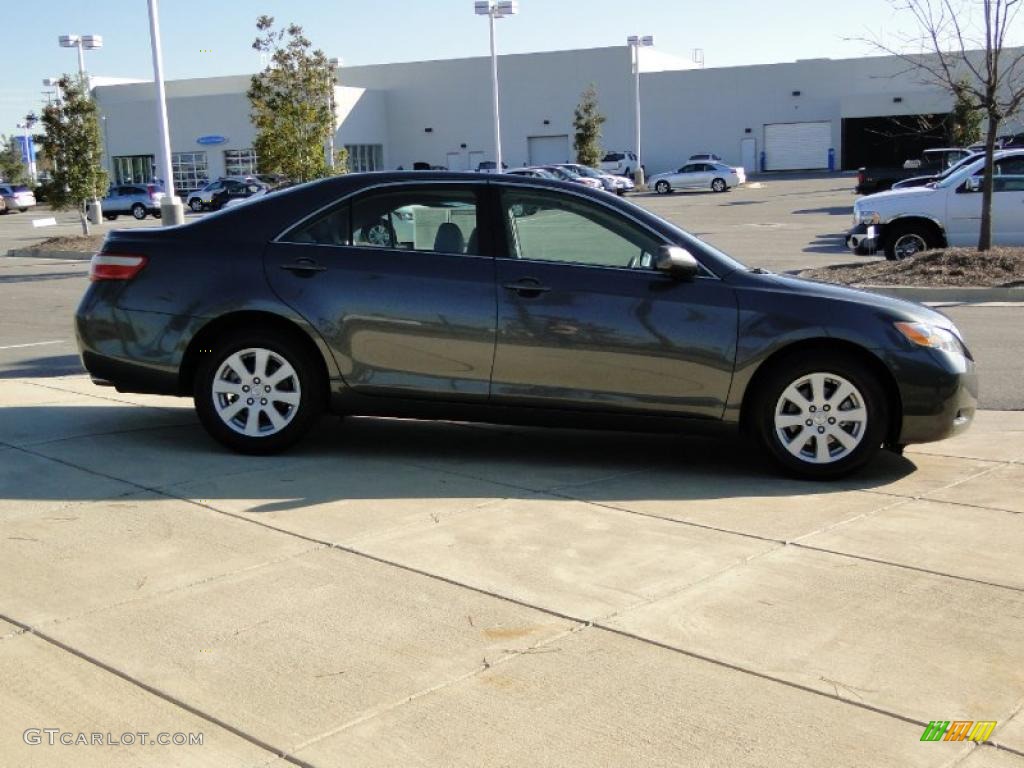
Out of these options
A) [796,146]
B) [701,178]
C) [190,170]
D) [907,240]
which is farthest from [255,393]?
[190,170]

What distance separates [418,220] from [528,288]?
0.80 meters

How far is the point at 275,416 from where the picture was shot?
700cm

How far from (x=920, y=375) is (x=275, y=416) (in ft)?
11.7

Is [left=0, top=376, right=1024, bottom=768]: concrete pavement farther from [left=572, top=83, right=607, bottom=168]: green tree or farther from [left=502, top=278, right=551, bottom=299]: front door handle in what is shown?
[left=572, top=83, right=607, bottom=168]: green tree

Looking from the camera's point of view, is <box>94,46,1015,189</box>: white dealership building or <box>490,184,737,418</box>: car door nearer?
<box>490,184,737,418</box>: car door

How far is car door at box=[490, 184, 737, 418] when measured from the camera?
668 cm

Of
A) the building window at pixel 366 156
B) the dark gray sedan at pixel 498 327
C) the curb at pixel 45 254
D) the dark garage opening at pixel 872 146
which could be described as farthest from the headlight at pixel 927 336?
the building window at pixel 366 156

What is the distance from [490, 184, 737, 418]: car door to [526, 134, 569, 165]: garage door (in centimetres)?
7257

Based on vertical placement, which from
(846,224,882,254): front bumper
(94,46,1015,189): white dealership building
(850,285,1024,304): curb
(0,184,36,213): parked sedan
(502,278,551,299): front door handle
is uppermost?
(94,46,1015,189): white dealership building

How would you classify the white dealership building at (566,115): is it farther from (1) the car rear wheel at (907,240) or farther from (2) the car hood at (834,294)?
(2) the car hood at (834,294)

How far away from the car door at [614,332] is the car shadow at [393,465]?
45 centimetres

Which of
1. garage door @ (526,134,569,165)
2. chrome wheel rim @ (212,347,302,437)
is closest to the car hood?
chrome wheel rim @ (212,347,302,437)

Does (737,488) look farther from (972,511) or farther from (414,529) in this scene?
(414,529)

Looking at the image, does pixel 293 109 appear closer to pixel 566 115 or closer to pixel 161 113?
pixel 161 113
